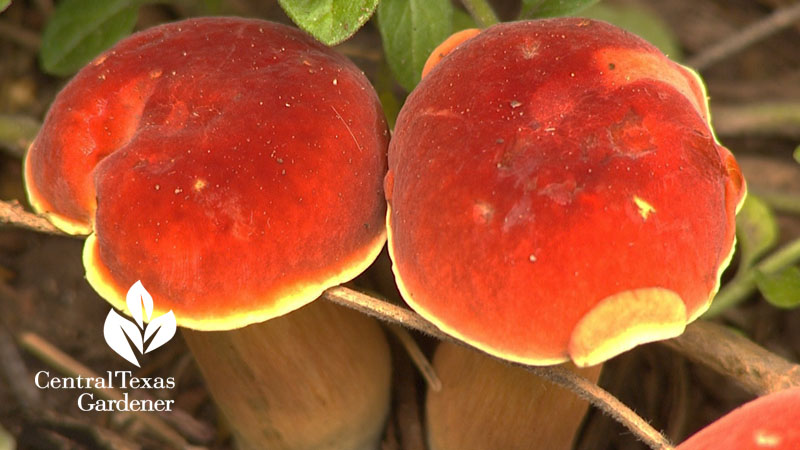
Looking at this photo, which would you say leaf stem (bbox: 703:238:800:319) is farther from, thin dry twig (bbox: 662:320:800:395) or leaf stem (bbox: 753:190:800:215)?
leaf stem (bbox: 753:190:800:215)

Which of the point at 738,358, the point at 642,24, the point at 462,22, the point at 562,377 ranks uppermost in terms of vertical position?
the point at 462,22

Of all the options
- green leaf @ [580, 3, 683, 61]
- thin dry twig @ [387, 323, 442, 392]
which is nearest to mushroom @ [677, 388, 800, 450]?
thin dry twig @ [387, 323, 442, 392]

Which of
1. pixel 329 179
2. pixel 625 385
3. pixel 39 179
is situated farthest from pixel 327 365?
pixel 625 385

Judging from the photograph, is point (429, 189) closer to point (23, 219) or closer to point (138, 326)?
point (138, 326)

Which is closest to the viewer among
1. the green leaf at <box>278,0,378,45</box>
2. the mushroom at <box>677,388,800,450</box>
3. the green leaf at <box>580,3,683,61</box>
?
the mushroom at <box>677,388,800,450</box>

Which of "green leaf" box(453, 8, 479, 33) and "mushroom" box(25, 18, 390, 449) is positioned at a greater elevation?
"mushroom" box(25, 18, 390, 449)

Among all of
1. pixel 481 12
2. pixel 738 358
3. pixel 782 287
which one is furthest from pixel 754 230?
pixel 481 12

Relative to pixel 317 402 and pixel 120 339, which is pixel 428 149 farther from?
pixel 120 339
